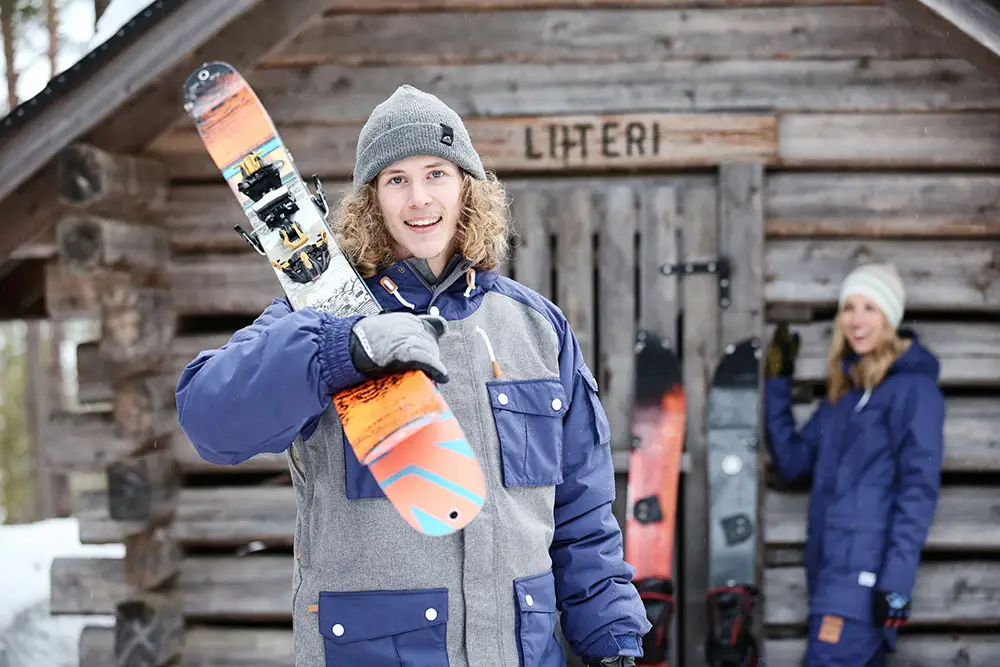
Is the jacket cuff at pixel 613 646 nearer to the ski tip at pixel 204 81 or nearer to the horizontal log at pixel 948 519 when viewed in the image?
the ski tip at pixel 204 81

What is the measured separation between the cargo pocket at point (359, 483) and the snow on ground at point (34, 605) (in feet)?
12.6

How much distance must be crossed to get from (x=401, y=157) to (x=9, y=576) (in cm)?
730

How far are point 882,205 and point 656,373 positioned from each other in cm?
141

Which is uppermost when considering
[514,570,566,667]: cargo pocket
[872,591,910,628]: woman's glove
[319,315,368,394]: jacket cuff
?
[319,315,368,394]: jacket cuff

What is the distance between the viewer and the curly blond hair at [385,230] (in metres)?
2.14

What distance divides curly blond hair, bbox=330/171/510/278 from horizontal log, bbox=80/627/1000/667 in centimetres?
315

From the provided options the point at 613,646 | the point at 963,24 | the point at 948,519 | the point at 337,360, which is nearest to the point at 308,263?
the point at 337,360

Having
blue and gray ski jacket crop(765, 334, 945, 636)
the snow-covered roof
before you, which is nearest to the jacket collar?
the snow-covered roof

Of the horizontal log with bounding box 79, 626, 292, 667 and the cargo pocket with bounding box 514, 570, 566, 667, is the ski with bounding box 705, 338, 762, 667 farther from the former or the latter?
the cargo pocket with bounding box 514, 570, 566, 667

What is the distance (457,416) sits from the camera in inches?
79.4

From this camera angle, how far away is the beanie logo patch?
2084mm

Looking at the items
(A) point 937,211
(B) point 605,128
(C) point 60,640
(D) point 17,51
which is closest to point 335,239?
(B) point 605,128

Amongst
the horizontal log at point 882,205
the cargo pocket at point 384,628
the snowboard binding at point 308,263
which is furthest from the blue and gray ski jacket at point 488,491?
the horizontal log at point 882,205

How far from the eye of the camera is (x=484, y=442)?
2008 mm
